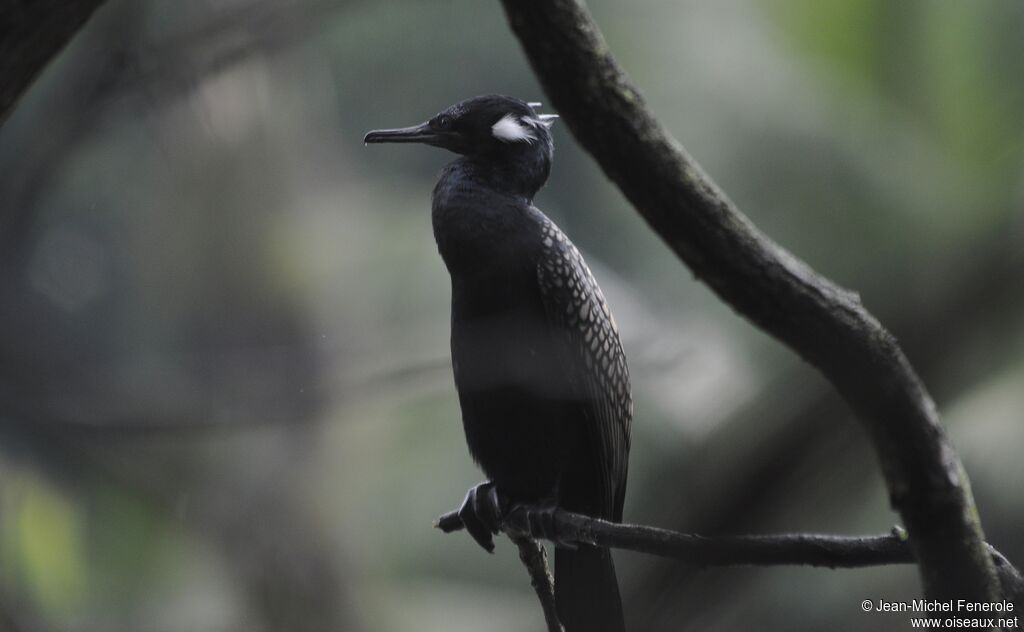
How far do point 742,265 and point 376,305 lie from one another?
745 centimetres

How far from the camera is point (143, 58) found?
4480 mm

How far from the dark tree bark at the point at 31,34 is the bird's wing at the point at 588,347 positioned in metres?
1.50

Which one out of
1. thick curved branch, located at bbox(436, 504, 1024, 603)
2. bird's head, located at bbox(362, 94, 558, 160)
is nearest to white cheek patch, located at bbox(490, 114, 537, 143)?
bird's head, located at bbox(362, 94, 558, 160)

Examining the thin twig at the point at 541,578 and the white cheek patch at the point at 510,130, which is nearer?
the thin twig at the point at 541,578

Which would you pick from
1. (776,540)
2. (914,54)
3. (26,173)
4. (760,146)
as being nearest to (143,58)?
(26,173)

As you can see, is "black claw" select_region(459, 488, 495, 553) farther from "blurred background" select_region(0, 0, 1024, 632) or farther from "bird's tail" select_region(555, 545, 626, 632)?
"blurred background" select_region(0, 0, 1024, 632)

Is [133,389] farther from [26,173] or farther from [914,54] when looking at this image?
[914,54]

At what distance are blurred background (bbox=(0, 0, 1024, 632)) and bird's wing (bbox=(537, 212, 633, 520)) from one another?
0.30 m

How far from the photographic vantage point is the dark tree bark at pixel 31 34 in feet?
4.89

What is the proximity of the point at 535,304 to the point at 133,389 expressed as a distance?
3524 mm

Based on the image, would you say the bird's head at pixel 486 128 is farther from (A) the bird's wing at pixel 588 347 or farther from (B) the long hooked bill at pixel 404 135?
(A) the bird's wing at pixel 588 347

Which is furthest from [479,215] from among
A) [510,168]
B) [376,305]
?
[376,305]

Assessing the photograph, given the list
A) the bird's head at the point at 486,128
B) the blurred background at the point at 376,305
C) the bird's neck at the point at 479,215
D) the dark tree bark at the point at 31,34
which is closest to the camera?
the dark tree bark at the point at 31,34

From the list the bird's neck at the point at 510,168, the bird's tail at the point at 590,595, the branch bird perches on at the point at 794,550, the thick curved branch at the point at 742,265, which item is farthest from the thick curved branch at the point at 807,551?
the bird's neck at the point at 510,168
